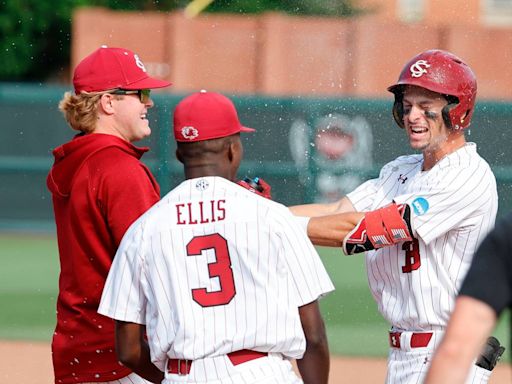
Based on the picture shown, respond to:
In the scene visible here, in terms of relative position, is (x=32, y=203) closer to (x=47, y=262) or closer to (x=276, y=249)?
(x=47, y=262)

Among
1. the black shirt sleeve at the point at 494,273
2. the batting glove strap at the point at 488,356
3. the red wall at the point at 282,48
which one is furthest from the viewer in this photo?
the red wall at the point at 282,48

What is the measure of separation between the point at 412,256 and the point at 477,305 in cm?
199

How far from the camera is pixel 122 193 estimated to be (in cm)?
428

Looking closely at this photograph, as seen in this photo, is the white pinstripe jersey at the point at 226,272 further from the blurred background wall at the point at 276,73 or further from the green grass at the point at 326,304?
the green grass at the point at 326,304

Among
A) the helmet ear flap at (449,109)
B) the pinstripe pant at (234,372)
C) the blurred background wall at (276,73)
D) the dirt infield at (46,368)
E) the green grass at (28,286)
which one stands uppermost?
the helmet ear flap at (449,109)

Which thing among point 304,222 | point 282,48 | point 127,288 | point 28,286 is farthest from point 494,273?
point 282,48

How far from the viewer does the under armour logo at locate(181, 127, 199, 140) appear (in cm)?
381

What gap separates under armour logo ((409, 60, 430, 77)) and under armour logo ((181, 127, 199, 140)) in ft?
3.91

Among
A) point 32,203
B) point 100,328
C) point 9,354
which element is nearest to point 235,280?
point 100,328

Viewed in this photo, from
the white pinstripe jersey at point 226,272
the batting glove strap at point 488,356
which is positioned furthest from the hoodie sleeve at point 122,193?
the batting glove strap at point 488,356

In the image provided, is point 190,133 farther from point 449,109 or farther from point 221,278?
point 449,109

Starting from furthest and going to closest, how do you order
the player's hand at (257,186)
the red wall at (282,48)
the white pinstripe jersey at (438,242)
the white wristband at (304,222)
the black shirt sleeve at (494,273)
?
the red wall at (282,48), the white wristband at (304,222), the white pinstripe jersey at (438,242), the player's hand at (257,186), the black shirt sleeve at (494,273)

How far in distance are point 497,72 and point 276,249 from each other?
56.6 ft

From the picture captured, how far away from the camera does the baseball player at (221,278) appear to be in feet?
12.1
